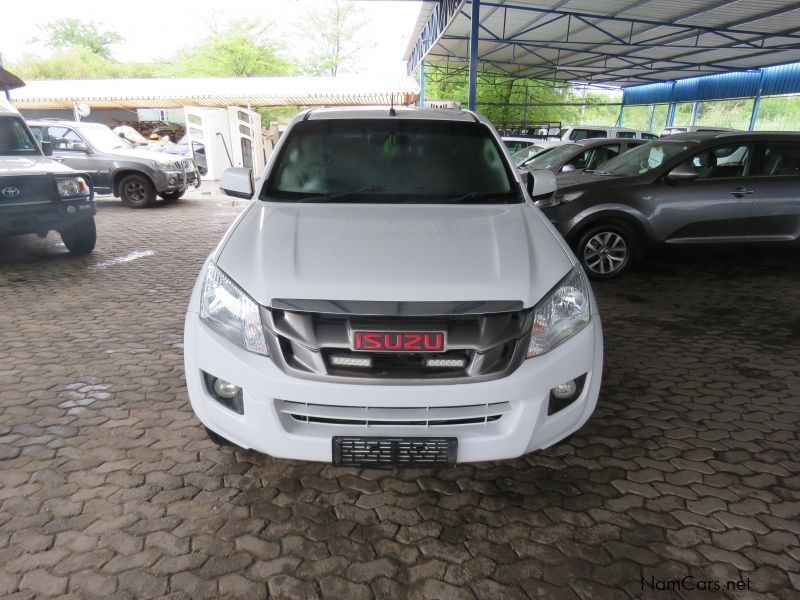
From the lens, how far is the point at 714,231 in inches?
232

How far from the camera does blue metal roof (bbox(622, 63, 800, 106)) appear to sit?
23.3m

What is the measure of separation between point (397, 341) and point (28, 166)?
6.32 metres

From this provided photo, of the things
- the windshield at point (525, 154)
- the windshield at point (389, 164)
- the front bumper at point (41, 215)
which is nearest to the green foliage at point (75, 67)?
the windshield at point (525, 154)

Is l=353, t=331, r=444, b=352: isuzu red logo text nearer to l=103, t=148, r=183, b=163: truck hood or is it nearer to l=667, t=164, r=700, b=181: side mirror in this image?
l=667, t=164, r=700, b=181: side mirror

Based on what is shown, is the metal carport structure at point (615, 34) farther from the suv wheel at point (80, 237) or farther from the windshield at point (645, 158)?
the suv wheel at point (80, 237)

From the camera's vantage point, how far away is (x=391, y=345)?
1980 mm

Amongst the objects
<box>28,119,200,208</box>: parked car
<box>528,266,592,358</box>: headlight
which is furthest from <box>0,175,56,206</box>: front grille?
<box>528,266,592,358</box>: headlight

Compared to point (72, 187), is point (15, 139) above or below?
above

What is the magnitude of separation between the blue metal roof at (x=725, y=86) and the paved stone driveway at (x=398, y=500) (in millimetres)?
25708

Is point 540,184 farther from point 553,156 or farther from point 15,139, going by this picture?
point 15,139

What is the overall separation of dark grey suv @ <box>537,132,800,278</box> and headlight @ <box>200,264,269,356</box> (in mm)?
4466

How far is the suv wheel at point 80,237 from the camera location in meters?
6.85

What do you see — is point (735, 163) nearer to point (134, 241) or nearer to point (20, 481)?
point (20, 481)

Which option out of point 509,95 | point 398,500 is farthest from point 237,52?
point 398,500
